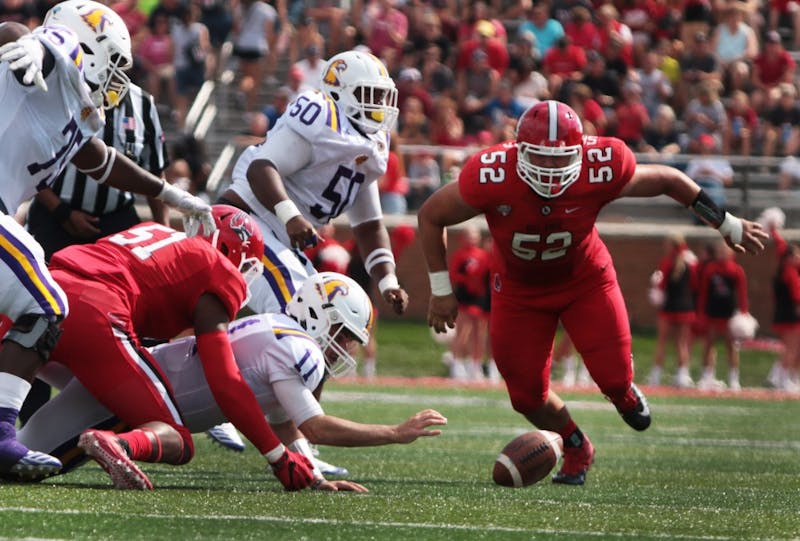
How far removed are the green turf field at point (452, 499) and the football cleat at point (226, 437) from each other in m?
0.08

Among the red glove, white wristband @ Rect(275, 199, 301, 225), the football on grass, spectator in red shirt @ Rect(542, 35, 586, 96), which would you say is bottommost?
spectator in red shirt @ Rect(542, 35, 586, 96)

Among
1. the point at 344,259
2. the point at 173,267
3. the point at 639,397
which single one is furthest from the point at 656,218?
the point at 173,267

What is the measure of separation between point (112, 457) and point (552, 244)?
2202 millimetres

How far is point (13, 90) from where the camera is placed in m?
5.17

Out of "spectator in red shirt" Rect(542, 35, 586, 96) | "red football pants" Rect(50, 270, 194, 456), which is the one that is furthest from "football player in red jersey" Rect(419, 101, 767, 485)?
"spectator in red shirt" Rect(542, 35, 586, 96)

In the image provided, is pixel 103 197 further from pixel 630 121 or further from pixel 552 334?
pixel 630 121

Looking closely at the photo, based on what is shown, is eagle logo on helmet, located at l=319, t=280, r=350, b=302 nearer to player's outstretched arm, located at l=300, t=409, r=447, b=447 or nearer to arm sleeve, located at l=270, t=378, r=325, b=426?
arm sleeve, located at l=270, t=378, r=325, b=426

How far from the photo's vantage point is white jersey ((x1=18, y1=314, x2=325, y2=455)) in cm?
555

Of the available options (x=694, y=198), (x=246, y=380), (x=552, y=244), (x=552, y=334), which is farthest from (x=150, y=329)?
(x=694, y=198)

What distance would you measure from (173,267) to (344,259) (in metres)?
9.47

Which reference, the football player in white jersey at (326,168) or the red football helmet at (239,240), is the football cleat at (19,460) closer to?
the red football helmet at (239,240)

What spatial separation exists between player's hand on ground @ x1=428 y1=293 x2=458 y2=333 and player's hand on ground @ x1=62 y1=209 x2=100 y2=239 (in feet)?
5.68

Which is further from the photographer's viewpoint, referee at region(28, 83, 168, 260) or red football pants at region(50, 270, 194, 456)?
referee at region(28, 83, 168, 260)

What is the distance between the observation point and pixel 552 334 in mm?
6625
